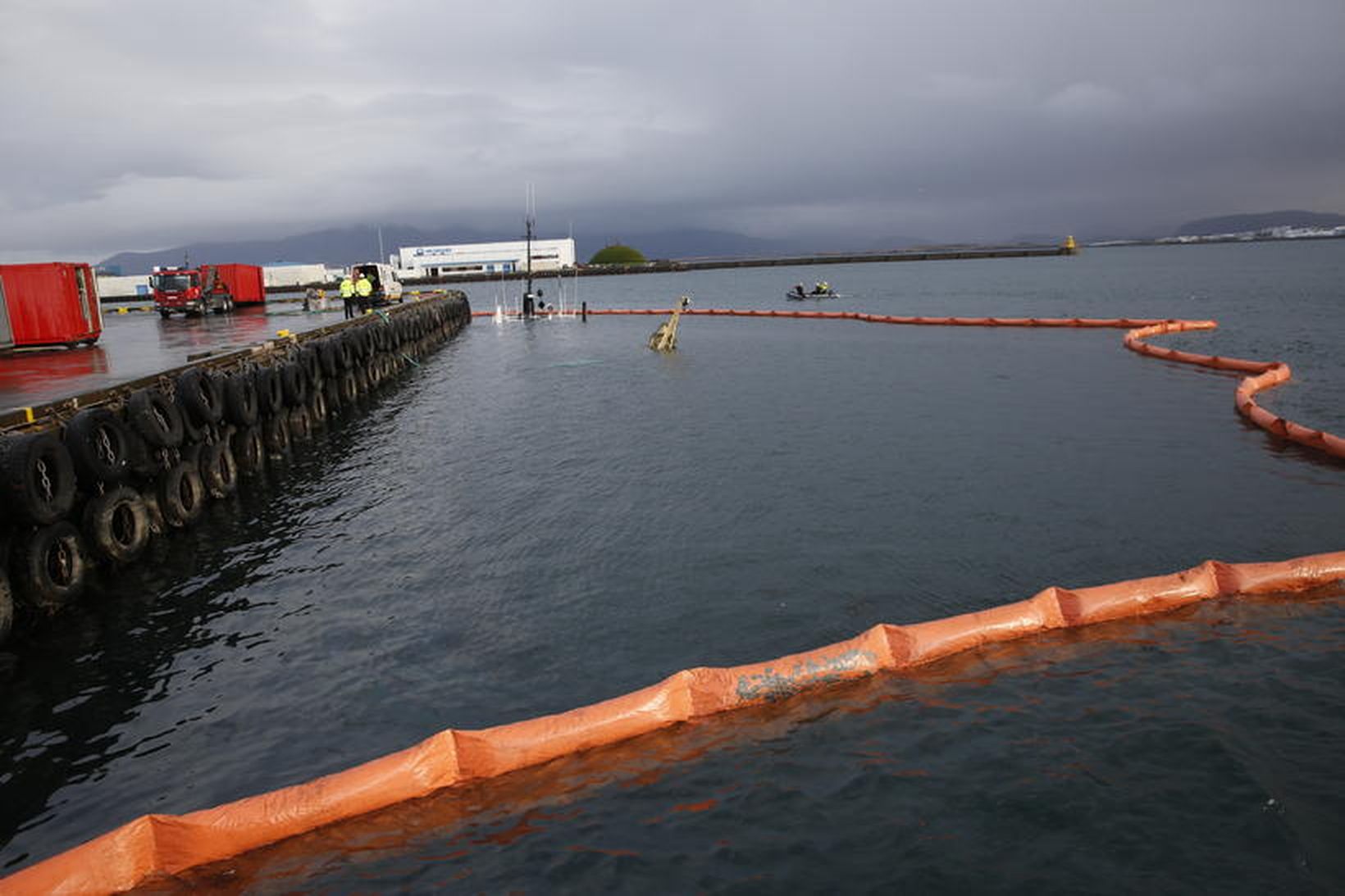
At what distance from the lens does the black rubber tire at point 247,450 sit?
2127 cm

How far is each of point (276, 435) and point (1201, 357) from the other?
36203 mm

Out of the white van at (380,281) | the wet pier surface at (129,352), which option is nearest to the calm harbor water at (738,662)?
the wet pier surface at (129,352)

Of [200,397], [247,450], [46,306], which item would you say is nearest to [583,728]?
[200,397]

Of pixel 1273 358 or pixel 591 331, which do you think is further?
pixel 591 331

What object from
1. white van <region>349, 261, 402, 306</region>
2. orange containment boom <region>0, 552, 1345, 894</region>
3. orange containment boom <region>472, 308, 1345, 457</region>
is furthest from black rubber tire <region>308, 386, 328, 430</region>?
orange containment boom <region>472, 308, 1345, 457</region>

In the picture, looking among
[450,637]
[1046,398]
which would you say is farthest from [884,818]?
[1046,398]

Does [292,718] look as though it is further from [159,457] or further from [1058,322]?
[1058,322]

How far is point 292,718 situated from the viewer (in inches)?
377

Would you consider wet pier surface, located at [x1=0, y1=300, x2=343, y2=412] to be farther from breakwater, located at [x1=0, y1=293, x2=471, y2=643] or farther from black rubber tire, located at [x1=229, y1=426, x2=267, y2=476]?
black rubber tire, located at [x1=229, y1=426, x2=267, y2=476]

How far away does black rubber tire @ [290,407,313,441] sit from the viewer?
25641mm

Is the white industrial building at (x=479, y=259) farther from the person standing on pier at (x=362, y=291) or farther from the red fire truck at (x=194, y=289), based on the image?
the person standing on pier at (x=362, y=291)

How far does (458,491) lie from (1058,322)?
44.1 metres

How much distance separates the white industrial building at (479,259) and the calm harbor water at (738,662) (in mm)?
165190

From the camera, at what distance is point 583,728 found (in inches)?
336
